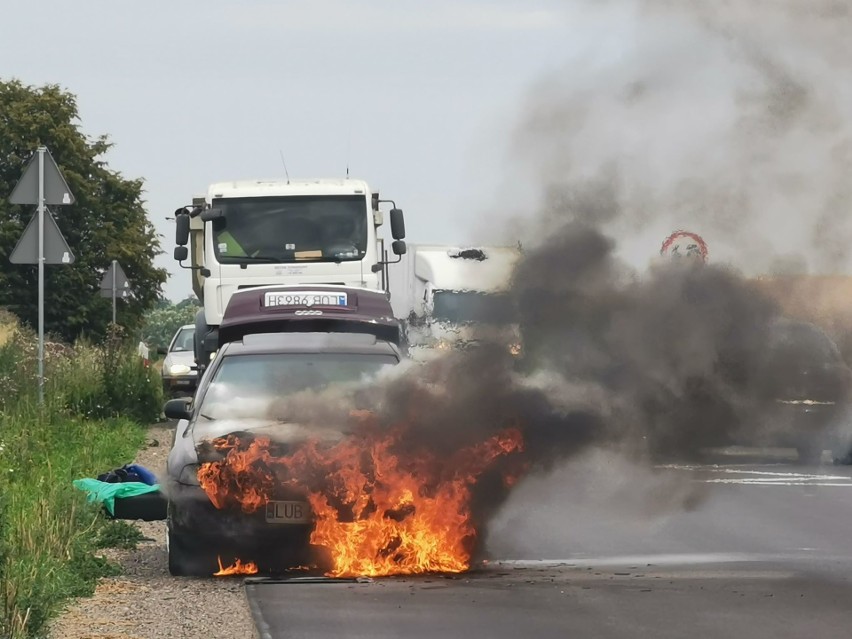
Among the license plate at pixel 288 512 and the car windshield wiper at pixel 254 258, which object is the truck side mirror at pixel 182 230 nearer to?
the car windshield wiper at pixel 254 258

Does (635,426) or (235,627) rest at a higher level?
(635,426)

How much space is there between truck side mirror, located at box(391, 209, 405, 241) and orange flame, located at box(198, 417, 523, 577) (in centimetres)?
1441

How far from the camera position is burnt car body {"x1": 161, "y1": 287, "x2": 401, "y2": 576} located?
1159 cm

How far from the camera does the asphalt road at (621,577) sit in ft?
31.3

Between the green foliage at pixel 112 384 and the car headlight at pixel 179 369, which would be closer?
the green foliage at pixel 112 384

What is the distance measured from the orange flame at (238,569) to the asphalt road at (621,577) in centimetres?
52

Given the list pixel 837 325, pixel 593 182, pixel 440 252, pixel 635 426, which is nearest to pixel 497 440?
pixel 635 426

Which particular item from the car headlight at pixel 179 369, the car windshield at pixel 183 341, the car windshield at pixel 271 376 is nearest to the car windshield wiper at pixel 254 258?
the car headlight at pixel 179 369

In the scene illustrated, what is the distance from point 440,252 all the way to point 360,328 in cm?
1263

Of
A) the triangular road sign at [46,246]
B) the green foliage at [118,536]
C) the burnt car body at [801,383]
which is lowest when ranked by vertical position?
the green foliage at [118,536]

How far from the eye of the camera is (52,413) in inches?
814

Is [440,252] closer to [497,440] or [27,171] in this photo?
[27,171]

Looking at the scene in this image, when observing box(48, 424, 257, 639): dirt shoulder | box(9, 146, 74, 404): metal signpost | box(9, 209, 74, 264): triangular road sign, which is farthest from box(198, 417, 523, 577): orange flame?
box(9, 209, 74, 264): triangular road sign

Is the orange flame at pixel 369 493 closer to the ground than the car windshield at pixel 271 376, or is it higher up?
closer to the ground
